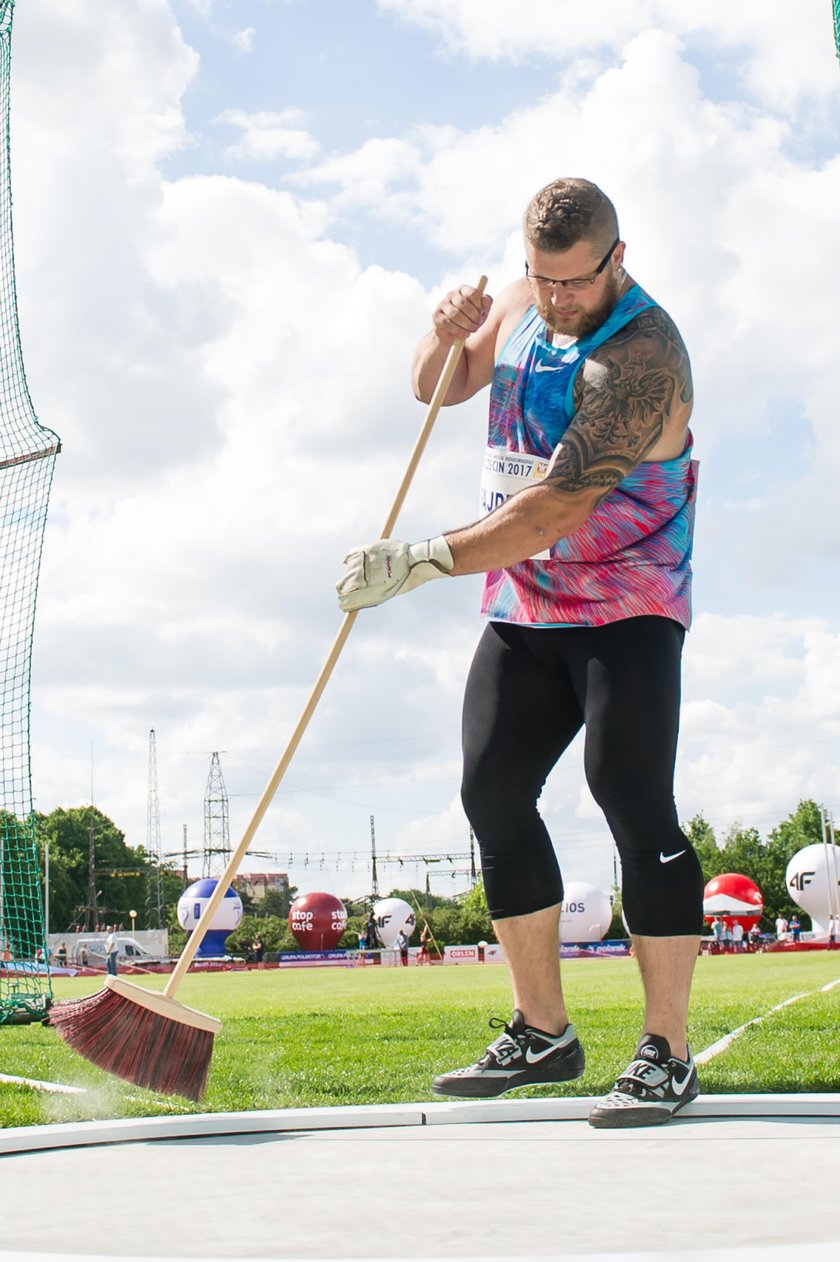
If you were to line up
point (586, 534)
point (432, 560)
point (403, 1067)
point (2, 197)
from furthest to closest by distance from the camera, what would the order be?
point (2, 197)
point (403, 1067)
point (586, 534)
point (432, 560)

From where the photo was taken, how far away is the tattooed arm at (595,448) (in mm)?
3016

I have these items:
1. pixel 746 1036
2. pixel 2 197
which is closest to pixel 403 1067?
pixel 746 1036

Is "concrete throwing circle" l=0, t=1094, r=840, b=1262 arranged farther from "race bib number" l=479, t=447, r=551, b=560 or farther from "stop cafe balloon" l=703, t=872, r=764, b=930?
"stop cafe balloon" l=703, t=872, r=764, b=930

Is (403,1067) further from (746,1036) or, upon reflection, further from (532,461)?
(532,461)

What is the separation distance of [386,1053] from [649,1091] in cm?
365

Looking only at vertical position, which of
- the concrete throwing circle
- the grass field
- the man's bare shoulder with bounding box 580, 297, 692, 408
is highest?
the man's bare shoulder with bounding box 580, 297, 692, 408

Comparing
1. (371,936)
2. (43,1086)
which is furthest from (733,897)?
(43,1086)

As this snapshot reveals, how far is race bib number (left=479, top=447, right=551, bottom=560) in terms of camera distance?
10.9 ft

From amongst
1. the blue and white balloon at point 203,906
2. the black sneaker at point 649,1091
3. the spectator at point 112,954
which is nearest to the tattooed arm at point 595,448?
the black sneaker at point 649,1091

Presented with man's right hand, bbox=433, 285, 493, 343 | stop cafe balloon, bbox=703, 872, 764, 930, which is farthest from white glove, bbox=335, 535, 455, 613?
stop cafe balloon, bbox=703, 872, 764, 930

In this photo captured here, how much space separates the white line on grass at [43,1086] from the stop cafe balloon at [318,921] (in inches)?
1881

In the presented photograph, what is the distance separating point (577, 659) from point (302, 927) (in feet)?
167

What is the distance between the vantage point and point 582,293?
3195 mm

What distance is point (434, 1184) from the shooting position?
7.36 ft
